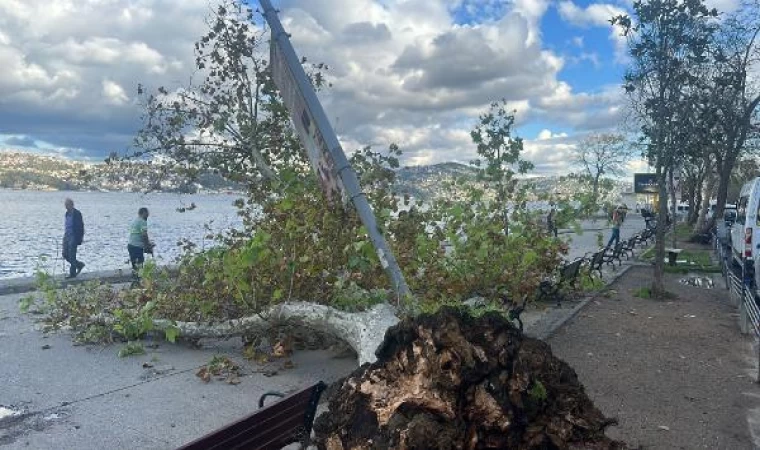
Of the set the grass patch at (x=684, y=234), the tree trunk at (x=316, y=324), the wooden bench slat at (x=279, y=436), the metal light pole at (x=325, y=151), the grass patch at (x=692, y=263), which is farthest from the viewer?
the grass patch at (x=684, y=234)

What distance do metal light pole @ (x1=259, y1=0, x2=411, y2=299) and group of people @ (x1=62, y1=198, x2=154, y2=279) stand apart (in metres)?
8.22

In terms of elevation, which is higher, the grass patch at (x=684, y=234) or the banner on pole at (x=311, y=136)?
the banner on pole at (x=311, y=136)

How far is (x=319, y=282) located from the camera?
7.88m

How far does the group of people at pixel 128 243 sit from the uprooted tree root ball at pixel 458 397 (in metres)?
11.4

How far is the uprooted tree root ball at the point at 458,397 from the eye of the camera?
3.30m

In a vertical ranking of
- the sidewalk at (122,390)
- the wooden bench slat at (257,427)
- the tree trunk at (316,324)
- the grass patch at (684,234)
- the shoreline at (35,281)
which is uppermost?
the wooden bench slat at (257,427)

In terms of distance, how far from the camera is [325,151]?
21.0 ft

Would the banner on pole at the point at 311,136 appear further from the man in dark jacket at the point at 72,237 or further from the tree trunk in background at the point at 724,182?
the tree trunk in background at the point at 724,182

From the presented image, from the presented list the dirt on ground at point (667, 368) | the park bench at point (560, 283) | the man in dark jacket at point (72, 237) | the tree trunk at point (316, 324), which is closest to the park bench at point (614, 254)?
the dirt on ground at point (667, 368)

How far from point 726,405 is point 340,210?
14.0 ft

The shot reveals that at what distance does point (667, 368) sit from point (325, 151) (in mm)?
4531

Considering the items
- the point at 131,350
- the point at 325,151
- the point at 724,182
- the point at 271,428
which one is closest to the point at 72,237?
the point at 131,350

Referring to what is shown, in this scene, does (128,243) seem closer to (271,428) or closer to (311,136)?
(311,136)

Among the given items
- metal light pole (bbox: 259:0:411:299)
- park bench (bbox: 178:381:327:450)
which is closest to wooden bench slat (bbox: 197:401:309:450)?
park bench (bbox: 178:381:327:450)
